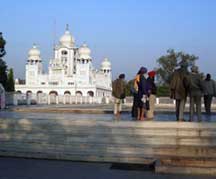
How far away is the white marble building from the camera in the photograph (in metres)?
103

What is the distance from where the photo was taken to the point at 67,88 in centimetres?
10244

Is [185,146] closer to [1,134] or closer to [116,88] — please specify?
[1,134]

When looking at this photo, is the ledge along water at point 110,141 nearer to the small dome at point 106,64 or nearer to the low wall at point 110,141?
the low wall at point 110,141

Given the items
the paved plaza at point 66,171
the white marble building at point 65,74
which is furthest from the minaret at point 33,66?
the paved plaza at point 66,171

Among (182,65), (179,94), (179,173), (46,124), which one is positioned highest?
(182,65)

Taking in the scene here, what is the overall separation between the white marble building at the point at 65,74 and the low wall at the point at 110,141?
8973cm

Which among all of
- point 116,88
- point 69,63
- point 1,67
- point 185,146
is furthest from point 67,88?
point 185,146

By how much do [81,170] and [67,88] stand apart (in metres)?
93.9

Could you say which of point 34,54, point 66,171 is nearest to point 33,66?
point 34,54

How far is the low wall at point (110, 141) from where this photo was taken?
32.7ft

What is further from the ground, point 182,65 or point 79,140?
point 182,65

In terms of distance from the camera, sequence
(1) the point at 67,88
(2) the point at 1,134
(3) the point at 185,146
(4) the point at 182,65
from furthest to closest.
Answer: (1) the point at 67,88 < (4) the point at 182,65 < (2) the point at 1,134 < (3) the point at 185,146

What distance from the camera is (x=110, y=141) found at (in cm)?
1057

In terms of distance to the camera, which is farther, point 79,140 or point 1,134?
point 1,134
